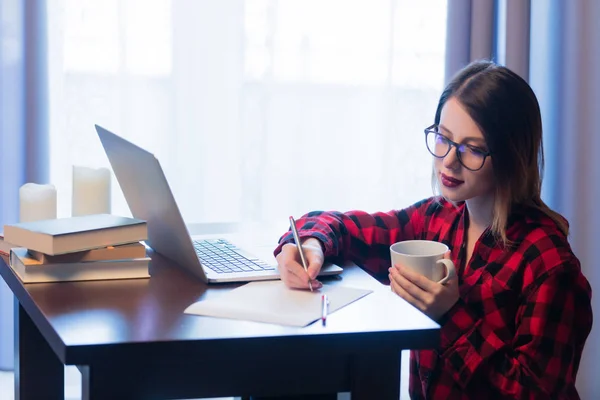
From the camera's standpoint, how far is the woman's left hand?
49.6 inches

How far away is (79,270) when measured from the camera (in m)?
1.27

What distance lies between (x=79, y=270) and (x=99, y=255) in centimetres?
4

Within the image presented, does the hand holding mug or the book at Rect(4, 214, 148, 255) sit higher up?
the book at Rect(4, 214, 148, 255)

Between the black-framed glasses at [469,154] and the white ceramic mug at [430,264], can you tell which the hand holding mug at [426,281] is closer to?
the white ceramic mug at [430,264]

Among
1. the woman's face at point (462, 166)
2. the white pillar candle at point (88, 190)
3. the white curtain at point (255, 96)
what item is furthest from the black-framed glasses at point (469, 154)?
the white curtain at point (255, 96)

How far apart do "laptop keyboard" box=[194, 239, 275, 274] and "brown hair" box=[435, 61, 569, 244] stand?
16.2 inches

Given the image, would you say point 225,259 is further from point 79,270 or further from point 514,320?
point 514,320

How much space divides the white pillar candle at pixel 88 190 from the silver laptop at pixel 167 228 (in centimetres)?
12

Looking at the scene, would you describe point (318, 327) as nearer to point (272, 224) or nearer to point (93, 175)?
point (93, 175)

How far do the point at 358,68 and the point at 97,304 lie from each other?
1510mm

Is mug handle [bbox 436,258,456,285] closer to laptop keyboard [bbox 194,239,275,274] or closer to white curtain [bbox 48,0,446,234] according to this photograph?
laptop keyboard [bbox 194,239,275,274]

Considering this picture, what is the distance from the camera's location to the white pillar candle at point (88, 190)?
163cm

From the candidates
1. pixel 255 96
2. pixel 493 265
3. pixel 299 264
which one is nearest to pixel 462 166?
pixel 493 265

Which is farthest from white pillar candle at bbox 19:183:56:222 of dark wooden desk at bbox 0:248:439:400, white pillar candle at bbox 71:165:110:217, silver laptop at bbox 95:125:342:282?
dark wooden desk at bbox 0:248:439:400
